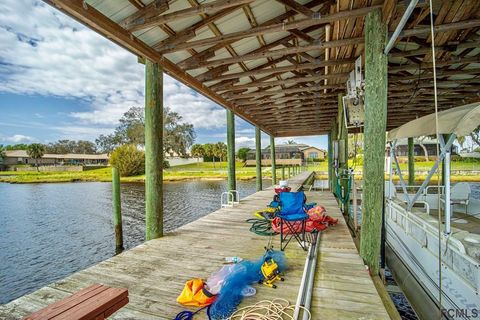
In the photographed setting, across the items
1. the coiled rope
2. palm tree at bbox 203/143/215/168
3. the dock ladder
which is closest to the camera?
the coiled rope

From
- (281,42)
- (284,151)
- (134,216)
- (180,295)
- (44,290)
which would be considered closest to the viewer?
(180,295)

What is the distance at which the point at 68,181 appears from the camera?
1147 inches

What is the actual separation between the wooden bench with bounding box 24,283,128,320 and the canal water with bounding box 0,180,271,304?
5.76m

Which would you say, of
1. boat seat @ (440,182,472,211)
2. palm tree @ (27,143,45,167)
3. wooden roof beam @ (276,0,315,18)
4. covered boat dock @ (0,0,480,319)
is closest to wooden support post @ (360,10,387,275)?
covered boat dock @ (0,0,480,319)

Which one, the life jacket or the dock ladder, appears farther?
the dock ladder

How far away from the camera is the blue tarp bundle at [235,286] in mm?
1812

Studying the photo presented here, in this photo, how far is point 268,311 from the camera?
5.89 feet

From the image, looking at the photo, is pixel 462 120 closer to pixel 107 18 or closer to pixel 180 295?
pixel 180 295

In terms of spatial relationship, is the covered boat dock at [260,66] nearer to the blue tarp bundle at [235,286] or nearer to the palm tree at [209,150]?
the blue tarp bundle at [235,286]

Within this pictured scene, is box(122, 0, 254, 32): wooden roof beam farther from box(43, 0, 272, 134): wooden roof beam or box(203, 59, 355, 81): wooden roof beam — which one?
box(203, 59, 355, 81): wooden roof beam

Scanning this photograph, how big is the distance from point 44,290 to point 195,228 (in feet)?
7.99

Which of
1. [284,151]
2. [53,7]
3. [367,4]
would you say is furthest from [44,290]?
[284,151]

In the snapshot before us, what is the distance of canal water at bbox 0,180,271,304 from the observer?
5.91 m

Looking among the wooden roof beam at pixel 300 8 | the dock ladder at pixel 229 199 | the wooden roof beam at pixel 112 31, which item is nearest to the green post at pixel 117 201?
the dock ladder at pixel 229 199
